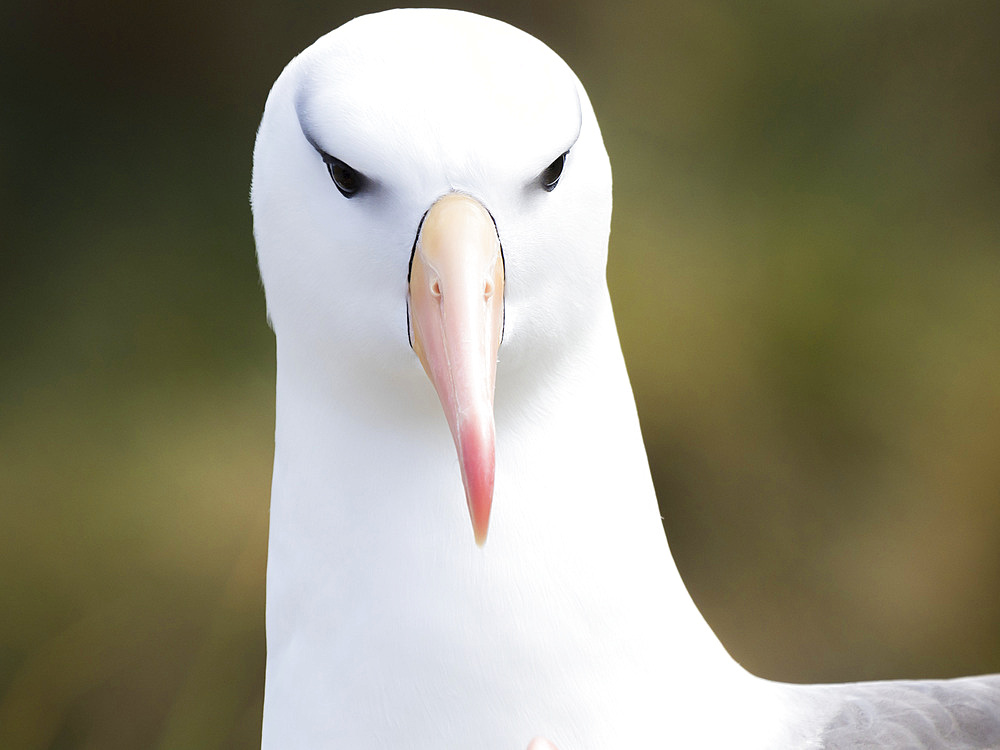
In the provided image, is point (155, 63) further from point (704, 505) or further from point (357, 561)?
point (357, 561)

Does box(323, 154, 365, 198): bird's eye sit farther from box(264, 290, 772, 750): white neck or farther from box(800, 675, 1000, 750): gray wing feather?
box(800, 675, 1000, 750): gray wing feather

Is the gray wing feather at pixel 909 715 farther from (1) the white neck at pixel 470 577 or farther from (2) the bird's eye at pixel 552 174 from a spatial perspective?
(2) the bird's eye at pixel 552 174

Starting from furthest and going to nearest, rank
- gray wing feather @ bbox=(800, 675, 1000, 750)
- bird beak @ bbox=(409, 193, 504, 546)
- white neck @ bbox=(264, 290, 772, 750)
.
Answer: gray wing feather @ bbox=(800, 675, 1000, 750), white neck @ bbox=(264, 290, 772, 750), bird beak @ bbox=(409, 193, 504, 546)

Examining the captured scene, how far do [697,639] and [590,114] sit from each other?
36 cm

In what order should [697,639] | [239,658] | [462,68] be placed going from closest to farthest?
[462,68] → [697,639] → [239,658]

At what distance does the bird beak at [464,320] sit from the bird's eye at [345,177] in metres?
0.05

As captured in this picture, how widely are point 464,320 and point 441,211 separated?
2.5 inches

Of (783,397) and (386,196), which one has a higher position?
(783,397)

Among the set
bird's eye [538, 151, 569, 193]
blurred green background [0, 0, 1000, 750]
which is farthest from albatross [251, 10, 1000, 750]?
blurred green background [0, 0, 1000, 750]

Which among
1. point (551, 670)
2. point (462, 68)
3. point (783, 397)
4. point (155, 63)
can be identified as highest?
point (155, 63)

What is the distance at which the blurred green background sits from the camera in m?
1.94

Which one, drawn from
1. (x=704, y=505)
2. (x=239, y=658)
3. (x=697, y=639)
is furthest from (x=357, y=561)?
(x=704, y=505)

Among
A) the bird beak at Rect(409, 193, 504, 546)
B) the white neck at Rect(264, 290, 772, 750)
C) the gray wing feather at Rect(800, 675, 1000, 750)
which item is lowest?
the gray wing feather at Rect(800, 675, 1000, 750)

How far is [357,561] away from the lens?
730mm
